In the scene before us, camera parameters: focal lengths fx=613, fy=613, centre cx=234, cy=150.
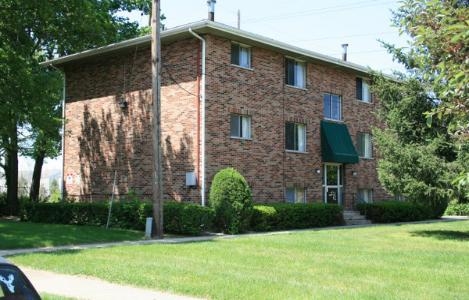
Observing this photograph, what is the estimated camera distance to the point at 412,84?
19906mm

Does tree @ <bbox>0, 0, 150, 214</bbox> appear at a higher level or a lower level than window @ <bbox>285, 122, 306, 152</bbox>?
higher

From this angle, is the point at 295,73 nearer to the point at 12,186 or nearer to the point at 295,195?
the point at 295,195

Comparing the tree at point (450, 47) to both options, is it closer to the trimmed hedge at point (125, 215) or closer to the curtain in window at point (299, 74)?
the trimmed hedge at point (125, 215)

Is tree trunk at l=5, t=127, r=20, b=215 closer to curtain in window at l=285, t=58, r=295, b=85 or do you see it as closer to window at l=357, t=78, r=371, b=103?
curtain in window at l=285, t=58, r=295, b=85

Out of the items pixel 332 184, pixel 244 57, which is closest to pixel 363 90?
pixel 332 184

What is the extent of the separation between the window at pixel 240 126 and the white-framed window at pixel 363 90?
8575 mm

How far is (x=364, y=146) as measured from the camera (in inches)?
1196

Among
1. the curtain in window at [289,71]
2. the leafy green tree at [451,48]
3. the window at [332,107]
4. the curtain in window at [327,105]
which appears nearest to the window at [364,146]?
the window at [332,107]

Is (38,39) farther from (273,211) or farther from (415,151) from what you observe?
(415,151)

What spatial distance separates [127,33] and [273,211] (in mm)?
15168

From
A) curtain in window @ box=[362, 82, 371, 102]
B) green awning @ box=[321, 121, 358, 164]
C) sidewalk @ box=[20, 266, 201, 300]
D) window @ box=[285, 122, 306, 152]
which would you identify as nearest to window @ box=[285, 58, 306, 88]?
window @ box=[285, 122, 306, 152]

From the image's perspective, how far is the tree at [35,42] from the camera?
2120cm

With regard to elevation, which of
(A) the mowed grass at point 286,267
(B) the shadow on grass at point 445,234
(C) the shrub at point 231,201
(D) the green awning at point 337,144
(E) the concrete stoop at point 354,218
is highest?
(D) the green awning at point 337,144

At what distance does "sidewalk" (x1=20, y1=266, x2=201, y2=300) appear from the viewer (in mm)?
9031
